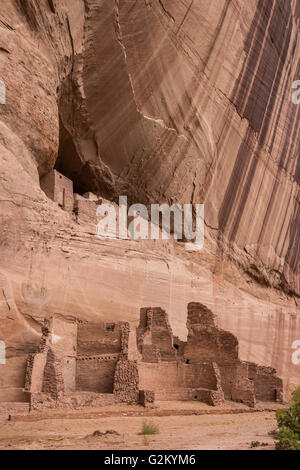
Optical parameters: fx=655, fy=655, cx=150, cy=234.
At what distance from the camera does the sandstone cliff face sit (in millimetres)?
18156

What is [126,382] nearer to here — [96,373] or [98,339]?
[96,373]

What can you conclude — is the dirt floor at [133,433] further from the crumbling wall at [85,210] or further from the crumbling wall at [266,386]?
the crumbling wall at [85,210]

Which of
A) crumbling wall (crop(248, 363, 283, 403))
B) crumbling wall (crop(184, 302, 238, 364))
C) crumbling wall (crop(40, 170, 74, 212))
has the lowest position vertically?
crumbling wall (crop(248, 363, 283, 403))

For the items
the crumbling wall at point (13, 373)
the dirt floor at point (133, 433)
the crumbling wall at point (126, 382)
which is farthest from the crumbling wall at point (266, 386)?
the crumbling wall at point (13, 373)

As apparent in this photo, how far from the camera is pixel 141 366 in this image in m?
16.0

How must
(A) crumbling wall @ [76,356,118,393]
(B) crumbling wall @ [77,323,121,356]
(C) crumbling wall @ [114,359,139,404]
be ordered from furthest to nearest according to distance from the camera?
1. (B) crumbling wall @ [77,323,121,356]
2. (A) crumbling wall @ [76,356,118,393]
3. (C) crumbling wall @ [114,359,139,404]

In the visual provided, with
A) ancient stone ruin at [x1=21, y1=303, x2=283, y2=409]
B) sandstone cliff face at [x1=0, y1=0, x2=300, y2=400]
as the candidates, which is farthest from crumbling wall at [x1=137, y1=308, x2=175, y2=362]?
sandstone cliff face at [x1=0, y1=0, x2=300, y2=400]

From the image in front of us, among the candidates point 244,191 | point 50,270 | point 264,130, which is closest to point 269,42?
point 264,130

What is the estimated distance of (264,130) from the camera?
2794 centimetres

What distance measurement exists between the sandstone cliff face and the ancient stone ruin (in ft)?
3.07

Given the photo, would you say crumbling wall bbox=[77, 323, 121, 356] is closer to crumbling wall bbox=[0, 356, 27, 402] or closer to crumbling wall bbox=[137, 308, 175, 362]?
crumbling wall bbox=[137, 308, 175, 362]

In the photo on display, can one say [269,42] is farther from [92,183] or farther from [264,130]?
[92,183]

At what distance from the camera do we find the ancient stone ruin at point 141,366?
14.7m
